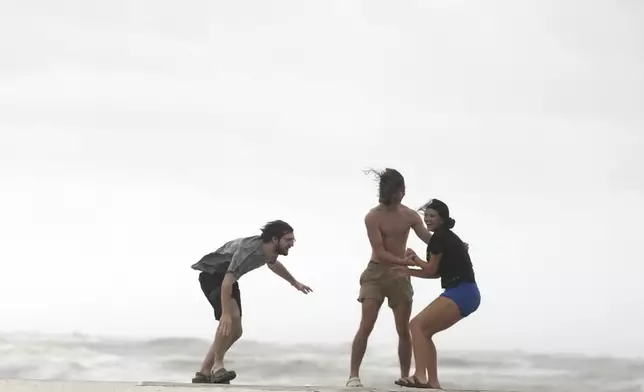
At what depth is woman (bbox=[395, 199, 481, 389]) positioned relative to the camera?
1008 centimetres

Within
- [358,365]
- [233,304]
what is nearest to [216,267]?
[233,304]

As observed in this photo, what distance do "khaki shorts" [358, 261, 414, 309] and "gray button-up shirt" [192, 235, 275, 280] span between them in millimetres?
1119

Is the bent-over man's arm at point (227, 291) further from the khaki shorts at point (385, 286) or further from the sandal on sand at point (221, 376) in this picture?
the khaki shorts at point (385, 286)

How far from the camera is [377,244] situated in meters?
10.6

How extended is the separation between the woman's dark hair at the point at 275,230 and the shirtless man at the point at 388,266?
857mm

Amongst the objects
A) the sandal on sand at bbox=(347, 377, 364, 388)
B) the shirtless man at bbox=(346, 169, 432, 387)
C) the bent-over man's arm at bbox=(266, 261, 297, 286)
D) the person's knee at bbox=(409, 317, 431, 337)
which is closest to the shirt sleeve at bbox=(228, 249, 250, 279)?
the bent-over man's arm at bbox=(266, 261, 297, 286)

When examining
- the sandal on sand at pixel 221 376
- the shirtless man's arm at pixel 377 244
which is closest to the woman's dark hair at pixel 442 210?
the shirtless man's arm at pixel 377 244

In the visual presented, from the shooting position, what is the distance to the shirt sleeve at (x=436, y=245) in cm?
1018

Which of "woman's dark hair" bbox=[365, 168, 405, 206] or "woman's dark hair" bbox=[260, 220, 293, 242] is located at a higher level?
"woman's dark hair" bbox=[365, 168, 405, 206]

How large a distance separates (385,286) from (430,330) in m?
0.83

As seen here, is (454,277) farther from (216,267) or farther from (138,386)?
(138,386)

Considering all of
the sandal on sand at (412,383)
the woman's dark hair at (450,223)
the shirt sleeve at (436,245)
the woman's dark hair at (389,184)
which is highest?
the woman's dark hair at (389,184)

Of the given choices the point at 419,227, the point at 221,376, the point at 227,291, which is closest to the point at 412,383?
the point at 419,227

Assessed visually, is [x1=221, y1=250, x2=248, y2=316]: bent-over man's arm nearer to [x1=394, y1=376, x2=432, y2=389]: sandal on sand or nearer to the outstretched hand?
the outstretched hand
